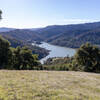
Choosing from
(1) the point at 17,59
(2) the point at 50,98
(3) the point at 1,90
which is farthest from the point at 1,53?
(2) the point at 50,98

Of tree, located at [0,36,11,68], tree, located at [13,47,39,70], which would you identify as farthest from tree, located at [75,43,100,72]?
tree, located at [0,36,11,68]

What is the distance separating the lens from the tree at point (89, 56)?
A: 2672 centimetres

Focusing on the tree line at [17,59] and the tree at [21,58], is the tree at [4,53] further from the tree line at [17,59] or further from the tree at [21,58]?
the tree at [21,58]

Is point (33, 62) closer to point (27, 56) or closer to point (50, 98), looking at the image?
point (27, 56)

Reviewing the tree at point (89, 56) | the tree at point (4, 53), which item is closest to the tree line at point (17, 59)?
the tree at point (4, 53)

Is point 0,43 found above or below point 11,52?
above

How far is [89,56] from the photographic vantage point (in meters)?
27.2

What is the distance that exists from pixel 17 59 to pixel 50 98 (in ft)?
78.1

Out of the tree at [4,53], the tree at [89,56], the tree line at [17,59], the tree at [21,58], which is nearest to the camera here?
the tree at [4,53]

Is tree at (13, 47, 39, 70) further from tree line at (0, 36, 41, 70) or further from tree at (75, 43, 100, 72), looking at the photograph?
tree at (75, 43, 100, 72)

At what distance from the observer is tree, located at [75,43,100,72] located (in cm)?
2672

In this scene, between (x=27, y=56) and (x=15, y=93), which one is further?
(x=27, y=56)

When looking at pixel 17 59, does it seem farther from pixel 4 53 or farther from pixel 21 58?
pixel 4 53

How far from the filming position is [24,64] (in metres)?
29.4
